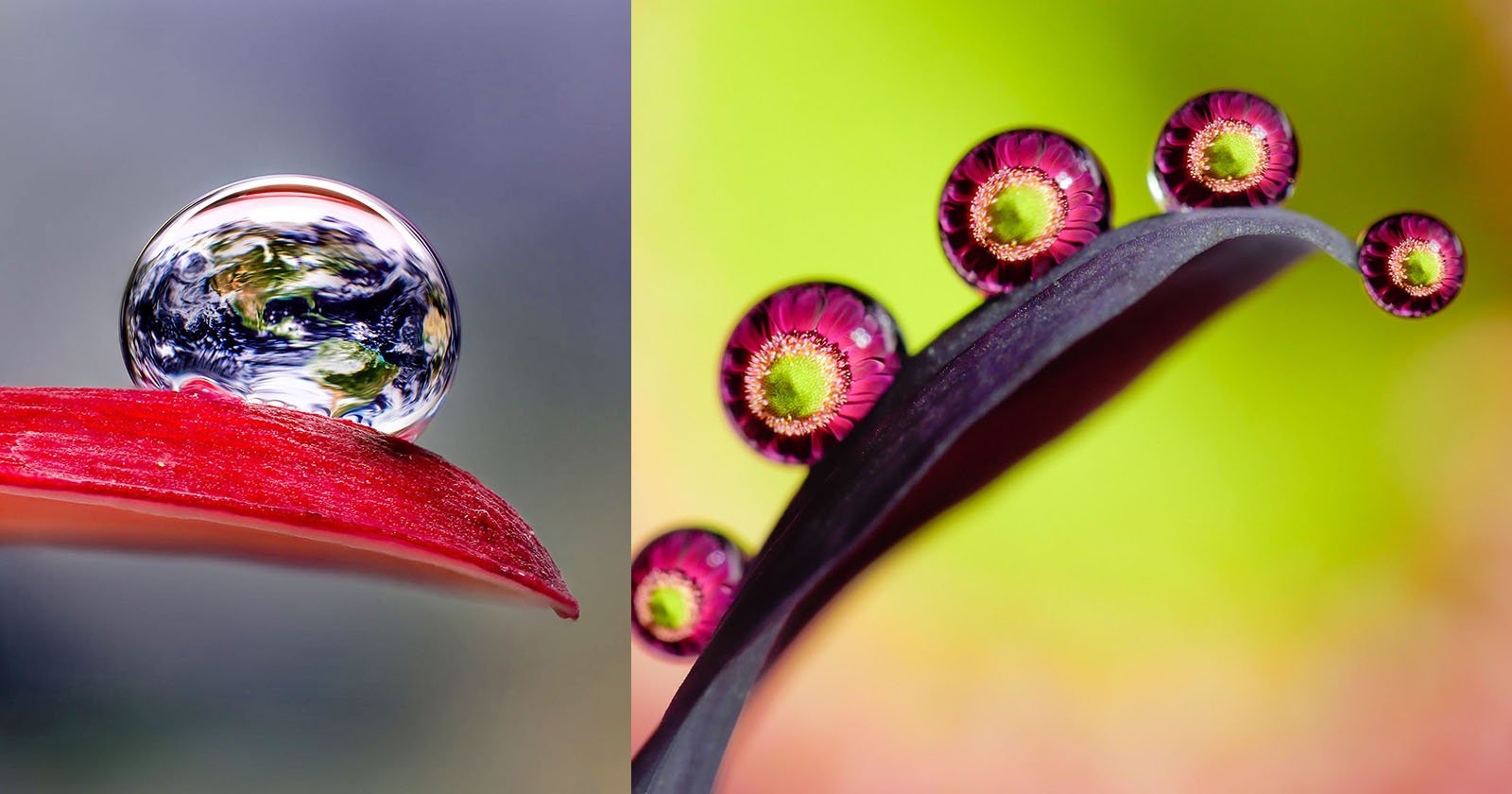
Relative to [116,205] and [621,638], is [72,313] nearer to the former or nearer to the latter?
[116,205]

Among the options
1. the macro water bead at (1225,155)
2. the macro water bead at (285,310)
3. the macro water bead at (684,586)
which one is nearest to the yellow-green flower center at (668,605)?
the macro water bead at (684,586)

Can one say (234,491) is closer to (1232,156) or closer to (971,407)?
(971,407)

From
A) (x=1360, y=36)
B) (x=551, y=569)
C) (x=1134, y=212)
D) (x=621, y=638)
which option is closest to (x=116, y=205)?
(x=621, y=638)

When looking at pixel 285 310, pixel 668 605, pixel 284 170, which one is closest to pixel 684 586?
pixel 668 605

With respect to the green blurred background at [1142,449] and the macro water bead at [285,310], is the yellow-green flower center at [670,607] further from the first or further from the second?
the macro water bead at [285,310]

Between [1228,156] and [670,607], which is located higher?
[1228,156]

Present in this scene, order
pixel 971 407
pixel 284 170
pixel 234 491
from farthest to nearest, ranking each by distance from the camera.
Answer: pixel 284 170 < pixel 971 407 < pixel 234 491

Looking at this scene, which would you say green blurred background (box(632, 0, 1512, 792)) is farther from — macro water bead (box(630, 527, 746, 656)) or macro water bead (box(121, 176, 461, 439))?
macro water bead (box(121, 176, 461, 439))
